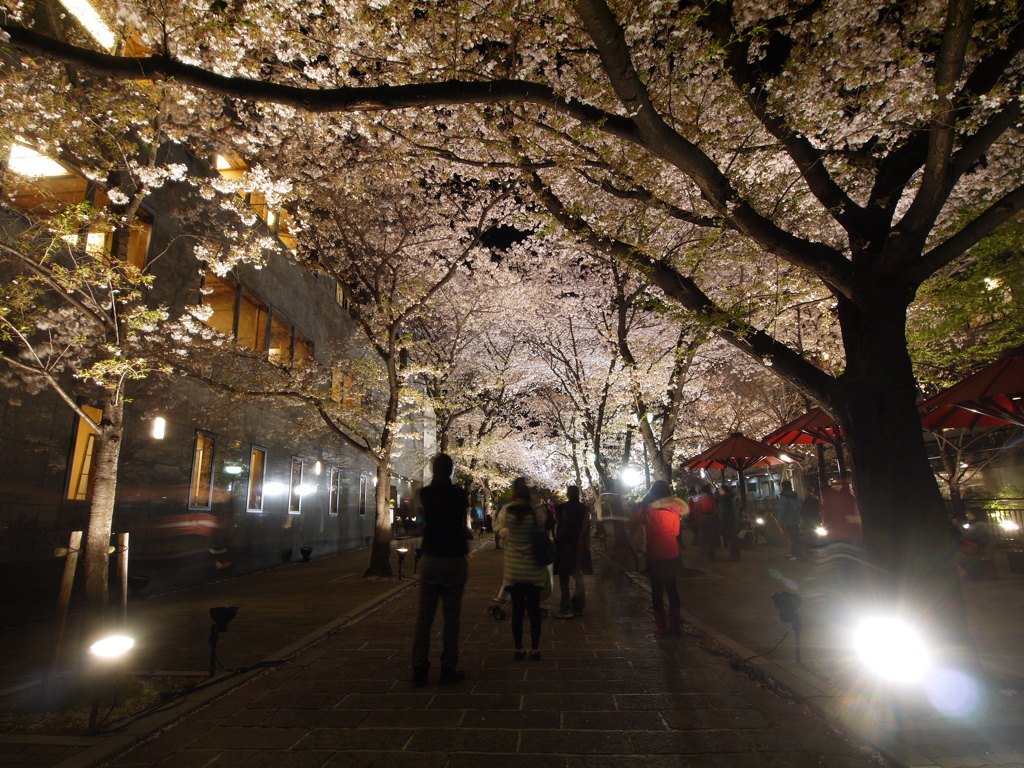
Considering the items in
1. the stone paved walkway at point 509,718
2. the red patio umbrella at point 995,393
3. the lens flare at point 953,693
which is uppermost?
the red patio umbrella at point 995,393

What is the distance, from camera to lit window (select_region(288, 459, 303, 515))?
17.7 meters

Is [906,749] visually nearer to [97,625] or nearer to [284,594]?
[97,625]

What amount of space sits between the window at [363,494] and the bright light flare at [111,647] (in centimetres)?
2097

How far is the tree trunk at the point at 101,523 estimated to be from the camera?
5.98 m

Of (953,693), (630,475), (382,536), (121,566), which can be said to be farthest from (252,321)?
(630,475)

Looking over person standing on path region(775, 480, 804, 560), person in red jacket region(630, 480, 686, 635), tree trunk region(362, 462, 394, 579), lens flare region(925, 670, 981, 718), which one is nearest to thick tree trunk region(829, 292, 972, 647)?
lens flare region(925, 670, 981, 718)

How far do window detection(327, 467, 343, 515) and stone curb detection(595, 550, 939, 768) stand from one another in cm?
1757

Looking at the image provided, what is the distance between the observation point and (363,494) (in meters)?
25.6

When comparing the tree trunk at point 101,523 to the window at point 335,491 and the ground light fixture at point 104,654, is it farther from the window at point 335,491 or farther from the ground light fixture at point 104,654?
the window at point 335,491

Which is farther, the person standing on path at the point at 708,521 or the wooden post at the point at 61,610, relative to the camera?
the person standing on path at the point at 708,521

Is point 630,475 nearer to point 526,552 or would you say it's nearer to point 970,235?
point 526,552

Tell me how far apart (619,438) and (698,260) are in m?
29.0

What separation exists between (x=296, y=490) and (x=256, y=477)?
106 inches

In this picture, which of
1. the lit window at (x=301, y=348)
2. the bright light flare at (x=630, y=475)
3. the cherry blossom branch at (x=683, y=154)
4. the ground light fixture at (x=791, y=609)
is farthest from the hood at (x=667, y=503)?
the bright light flare at (x=630, y=475)
